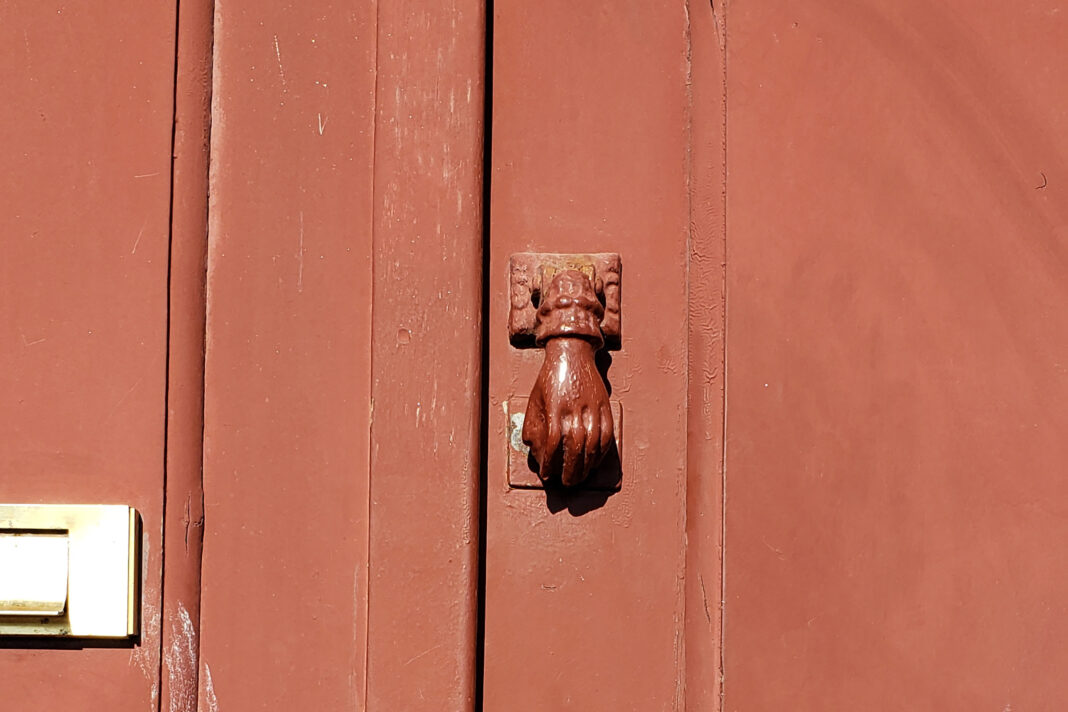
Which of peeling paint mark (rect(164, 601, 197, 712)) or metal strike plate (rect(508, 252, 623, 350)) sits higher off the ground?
metal strike plate (rect(508, 252, 623, 350))

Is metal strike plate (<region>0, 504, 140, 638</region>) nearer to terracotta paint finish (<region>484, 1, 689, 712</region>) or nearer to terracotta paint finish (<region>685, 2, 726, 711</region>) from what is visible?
terracotta paint finish (<region>484, 1, 689, 712</region>)

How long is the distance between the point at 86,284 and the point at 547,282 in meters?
0.38

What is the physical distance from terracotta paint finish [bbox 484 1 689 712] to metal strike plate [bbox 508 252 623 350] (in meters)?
0.01

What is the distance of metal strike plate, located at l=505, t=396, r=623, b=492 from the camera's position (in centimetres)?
82

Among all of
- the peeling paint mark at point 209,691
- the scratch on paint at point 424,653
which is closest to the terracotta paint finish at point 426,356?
the scratch on paint at point 424,653

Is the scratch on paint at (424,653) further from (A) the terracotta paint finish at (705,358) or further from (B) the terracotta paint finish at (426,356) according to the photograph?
(A) the terracotta paint finish at (705,358)

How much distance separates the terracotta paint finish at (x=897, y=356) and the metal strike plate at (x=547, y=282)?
10 centimetres

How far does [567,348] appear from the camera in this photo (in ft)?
2.56

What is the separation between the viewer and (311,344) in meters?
0.83

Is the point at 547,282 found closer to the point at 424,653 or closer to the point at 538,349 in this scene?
the point at 538,349

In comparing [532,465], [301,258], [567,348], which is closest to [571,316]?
[567,348]

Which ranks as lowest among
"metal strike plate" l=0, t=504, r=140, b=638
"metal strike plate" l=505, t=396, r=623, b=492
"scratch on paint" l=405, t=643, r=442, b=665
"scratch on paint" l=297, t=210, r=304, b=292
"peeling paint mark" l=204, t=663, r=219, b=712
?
"peeling paint mark" l=204, t=663, r=219, b=712

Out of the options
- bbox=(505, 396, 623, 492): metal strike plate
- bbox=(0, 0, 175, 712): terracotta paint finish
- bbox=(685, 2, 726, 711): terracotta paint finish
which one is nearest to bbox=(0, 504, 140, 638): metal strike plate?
bbox=(0, 0, 175, 712): terracotta paint finish

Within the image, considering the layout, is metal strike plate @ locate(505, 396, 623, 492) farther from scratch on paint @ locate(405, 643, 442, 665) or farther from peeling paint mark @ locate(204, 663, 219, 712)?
peeling paint mark @ locate(204, 663, 219, 712)
